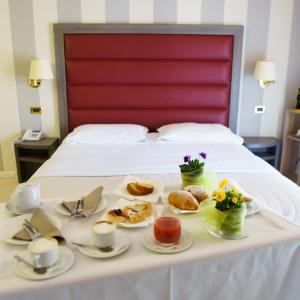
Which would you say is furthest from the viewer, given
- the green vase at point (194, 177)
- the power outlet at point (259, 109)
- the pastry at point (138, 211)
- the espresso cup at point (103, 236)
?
the power outlet at point (259, 109)

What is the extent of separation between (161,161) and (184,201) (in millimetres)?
957

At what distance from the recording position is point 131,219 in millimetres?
1255

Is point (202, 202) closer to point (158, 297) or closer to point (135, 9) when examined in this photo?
point (158, 297)

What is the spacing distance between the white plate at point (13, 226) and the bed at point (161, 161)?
3 cm

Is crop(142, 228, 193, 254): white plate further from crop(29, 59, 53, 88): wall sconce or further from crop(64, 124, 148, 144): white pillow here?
crop(29, 59, 53, 88): wall sconce

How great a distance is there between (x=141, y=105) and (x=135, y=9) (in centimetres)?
86

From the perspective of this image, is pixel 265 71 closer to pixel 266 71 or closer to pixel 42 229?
pixel 266 71

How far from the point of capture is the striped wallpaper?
3086 millimetres

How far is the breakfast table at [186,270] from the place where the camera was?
3.17 ft

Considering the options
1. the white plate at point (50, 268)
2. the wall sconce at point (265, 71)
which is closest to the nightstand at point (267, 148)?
the wall sconce at point (265, 71)

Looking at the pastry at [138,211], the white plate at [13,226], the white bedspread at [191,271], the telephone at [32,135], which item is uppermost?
the pastry at [138,211]

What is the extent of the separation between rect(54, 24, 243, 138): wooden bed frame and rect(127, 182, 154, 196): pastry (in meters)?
1.77

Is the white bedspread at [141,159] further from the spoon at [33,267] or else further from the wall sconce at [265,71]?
the spoon at [33,267]

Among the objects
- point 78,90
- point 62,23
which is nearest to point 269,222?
point 78,90
